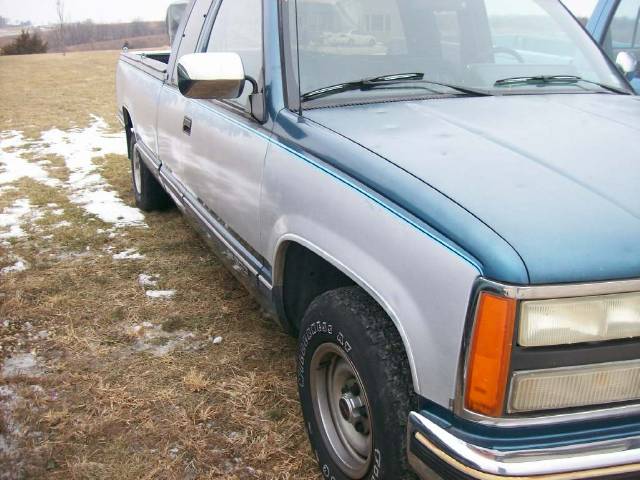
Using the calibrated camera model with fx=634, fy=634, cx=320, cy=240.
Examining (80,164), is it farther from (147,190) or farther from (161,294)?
(161,294)

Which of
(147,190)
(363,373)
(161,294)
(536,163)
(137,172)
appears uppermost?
(536,163)

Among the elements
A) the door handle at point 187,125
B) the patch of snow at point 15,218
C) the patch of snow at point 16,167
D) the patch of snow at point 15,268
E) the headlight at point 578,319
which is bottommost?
the patch of snow at point 15,268

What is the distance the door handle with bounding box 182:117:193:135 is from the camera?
3.30 metres

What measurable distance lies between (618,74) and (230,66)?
5.85 feet

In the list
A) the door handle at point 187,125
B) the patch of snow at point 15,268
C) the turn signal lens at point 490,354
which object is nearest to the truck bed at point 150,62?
the door handle at point 187,125

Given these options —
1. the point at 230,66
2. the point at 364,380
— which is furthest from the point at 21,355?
the point at 364,380

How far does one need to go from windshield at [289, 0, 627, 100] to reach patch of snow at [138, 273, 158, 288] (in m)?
2.03

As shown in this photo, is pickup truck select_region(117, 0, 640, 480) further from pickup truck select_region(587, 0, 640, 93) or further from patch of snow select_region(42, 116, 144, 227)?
patch of snow select_region(42, 116, 144, 227)

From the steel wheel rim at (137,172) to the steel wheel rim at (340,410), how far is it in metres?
3.40

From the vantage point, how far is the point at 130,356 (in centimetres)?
314

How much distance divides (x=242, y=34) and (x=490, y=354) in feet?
6.80

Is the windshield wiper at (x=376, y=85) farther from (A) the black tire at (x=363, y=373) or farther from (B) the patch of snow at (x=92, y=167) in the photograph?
(B) the patch of snow at (x=92, y=167)

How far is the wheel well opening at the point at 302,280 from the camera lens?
90.4 inches

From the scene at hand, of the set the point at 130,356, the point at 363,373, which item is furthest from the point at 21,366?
the point at 363,373
